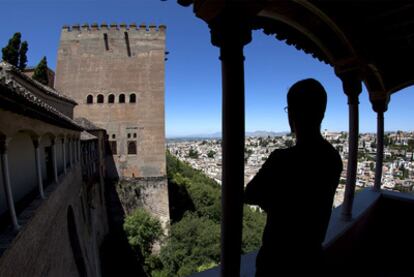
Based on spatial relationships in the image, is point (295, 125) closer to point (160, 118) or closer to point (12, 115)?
point (12, 115)

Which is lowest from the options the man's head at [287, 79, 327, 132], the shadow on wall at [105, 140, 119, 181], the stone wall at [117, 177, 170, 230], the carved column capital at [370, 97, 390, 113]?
the stone wall at [117, 177, 170, 230]

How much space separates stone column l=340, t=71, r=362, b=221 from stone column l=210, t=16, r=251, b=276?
252cm

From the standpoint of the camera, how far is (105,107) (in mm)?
18234

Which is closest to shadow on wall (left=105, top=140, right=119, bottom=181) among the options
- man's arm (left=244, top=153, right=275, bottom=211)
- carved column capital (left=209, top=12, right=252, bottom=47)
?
carved column capital (left=209, top=12, right=252, bottom=47)

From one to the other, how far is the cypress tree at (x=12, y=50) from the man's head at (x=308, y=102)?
24746 mm

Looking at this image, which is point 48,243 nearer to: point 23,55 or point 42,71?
point 42,71

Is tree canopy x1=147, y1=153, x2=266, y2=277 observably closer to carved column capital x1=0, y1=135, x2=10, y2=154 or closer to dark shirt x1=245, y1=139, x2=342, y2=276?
carved column capital x1=0, y1=135, x2=10, y2=154

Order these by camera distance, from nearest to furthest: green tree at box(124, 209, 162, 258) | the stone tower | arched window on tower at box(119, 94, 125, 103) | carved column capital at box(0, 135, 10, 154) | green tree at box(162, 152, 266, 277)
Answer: carved column capital at box(0, 135, 10, 154), green tree at box(162, 152, 266, 277), green tree at box(124, 209, 162, 258), the stone tower, arched window on tower at box(119, 94, 125, 103)

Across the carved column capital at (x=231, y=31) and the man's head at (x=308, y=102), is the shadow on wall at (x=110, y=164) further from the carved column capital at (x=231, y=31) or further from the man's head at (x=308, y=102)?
the man's head at (x=308, y=102)

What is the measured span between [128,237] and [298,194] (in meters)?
16.8

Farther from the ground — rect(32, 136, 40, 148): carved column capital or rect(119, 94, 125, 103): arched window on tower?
rect(119, 94, 125, 103): arched window on tower

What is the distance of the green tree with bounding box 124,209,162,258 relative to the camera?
15.6 m

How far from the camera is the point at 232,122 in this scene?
6.61 ft

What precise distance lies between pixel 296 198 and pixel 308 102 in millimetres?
492
